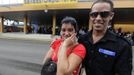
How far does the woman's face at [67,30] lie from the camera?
3.06m

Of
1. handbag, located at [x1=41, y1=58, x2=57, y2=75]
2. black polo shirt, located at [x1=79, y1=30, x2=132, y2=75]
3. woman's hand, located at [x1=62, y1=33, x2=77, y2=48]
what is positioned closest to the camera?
black polo shirt, located at [x1=79, y1=30, x2=132, y2=75]

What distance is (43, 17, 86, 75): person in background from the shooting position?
2.75 m

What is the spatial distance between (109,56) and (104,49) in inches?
2.8

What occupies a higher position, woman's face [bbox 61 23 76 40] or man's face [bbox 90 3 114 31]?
man's face [bbox 90 3 114 31]

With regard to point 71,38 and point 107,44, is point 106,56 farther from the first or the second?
point 71,38

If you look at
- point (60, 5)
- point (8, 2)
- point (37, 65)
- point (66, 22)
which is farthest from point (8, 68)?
point (8, 2)

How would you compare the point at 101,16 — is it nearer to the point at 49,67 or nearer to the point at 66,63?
the point at 66,63

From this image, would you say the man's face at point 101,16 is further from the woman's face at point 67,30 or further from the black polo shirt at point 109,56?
the woman's face at point 67,30

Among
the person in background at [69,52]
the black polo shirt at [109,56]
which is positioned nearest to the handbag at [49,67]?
the person in background at [69,52]

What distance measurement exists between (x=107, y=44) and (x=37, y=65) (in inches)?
408

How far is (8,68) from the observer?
12078mm

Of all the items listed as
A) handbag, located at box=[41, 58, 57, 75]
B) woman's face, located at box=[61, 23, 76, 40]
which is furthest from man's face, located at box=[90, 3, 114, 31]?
handbag, located at box=[41, 58, 57, 75]

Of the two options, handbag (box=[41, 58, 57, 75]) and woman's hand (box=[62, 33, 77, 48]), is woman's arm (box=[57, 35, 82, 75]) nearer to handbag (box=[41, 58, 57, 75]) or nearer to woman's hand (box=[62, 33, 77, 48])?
woman's hand (box=[62, 33, 77, 48])

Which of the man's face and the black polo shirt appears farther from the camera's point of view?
the man's face
